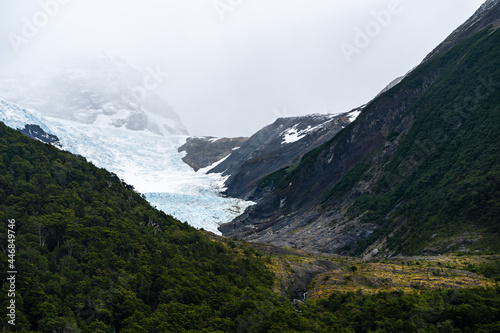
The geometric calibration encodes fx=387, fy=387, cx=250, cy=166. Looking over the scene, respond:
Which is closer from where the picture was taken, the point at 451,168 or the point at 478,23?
the point at 451,168

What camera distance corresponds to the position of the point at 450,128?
5594 centimetres

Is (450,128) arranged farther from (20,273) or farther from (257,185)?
(257,185)

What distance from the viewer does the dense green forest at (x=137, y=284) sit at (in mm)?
22625

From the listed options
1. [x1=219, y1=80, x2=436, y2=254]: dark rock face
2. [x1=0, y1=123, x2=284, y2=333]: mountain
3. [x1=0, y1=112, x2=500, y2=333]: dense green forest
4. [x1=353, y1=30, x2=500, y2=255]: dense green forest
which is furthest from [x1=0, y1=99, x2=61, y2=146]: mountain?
[x1=353, y1=30, x2=500, y2=255]: dense green forest

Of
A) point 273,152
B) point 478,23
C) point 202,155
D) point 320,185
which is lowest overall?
point 320,185

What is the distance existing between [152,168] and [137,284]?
13606cm

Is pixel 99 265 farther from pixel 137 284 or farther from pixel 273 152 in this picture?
pixel 273 152

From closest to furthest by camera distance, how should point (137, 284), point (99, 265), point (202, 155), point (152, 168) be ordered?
point (99, 265) < point (137, 284) < point (152, 168) < point (202, 155)

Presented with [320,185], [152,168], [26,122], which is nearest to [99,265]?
[320,185]

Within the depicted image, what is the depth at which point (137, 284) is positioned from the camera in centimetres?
2828

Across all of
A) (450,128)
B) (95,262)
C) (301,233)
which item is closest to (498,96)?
(450,128)

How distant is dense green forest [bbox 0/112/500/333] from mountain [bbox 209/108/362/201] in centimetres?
7205

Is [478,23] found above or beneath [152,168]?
beneath

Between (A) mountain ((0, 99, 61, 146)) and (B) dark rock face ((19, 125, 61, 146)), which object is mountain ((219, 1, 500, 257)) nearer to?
(B) dark rock face ((19, 125, 61, 146))
